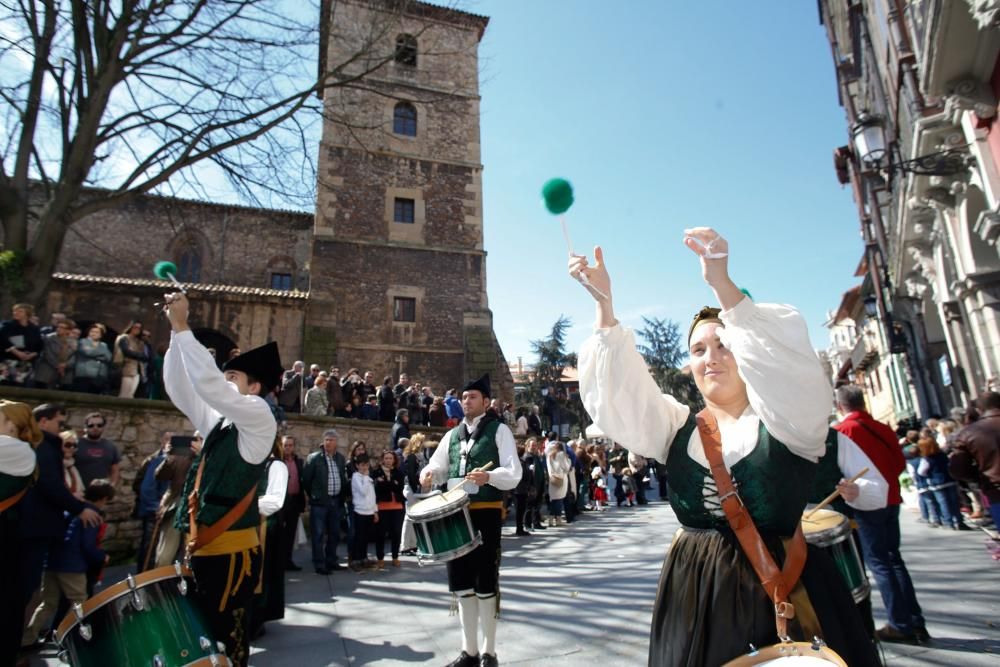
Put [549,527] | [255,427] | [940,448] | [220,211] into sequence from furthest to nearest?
[220,211] → [549,527] → [940,448] → [255,427]

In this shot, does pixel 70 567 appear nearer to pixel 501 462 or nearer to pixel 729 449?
pixel 501 462

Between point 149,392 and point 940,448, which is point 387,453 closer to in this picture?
point 149,392

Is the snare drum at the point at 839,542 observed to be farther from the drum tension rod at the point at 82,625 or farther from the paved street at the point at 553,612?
the drum tension rod at the point at 82,625

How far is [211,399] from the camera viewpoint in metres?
2.80

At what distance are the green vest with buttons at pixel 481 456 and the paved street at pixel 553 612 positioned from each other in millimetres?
1140

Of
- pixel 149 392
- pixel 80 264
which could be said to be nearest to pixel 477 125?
pixel 80 264

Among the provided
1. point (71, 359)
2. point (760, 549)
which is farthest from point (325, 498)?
point (760, 549)

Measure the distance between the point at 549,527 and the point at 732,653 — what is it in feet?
36.4

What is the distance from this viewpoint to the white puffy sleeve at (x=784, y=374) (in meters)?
1.68

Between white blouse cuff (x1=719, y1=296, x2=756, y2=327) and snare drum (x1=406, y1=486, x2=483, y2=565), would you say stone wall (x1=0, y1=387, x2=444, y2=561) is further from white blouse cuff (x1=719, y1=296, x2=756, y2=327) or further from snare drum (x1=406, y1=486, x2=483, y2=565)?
white blouse cuff (x1=719, y1=296, x2=756, y2=327)

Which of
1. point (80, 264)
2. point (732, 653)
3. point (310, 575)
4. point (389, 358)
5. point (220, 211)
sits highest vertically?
point (220, 211)

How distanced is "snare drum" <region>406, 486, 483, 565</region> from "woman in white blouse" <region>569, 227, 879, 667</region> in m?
2.12

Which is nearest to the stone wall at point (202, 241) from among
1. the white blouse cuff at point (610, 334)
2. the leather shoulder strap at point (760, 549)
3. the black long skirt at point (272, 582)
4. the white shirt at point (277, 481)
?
the black long skirt at point (272, 582)

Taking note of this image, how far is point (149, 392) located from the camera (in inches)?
414
